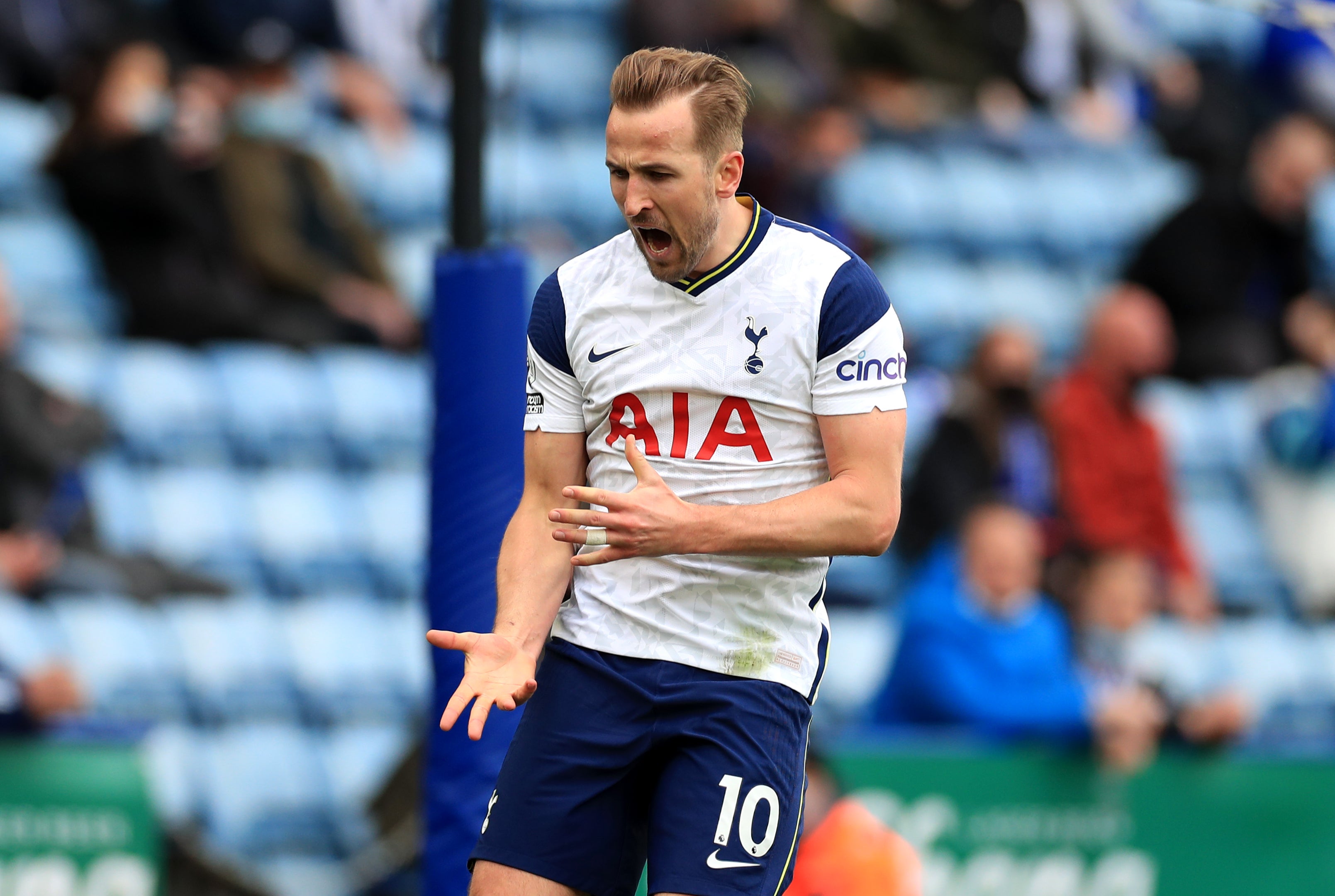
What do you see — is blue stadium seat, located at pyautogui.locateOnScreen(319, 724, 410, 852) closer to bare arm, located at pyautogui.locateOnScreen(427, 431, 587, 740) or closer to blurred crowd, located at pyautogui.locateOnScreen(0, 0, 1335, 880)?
blurred crowd, located at pyautogui.locateOnScreen(0, 0, 1335, 880)

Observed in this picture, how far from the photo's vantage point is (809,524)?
324 cm

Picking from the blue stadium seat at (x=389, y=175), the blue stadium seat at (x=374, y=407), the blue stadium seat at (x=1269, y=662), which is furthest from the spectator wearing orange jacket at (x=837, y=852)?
the blue stadium seat at (x=389, y=175)

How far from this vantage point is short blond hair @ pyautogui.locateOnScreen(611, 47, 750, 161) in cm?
326

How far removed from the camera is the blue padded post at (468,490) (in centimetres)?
474

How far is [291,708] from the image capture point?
7.25 meters

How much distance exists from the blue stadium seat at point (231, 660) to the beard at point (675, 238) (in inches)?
168

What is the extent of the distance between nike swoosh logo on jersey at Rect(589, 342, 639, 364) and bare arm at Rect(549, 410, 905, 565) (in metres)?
0.31

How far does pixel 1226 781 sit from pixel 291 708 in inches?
150

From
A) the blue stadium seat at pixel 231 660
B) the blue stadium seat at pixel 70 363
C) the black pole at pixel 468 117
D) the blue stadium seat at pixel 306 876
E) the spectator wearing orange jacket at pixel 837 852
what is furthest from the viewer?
the blue stadium seat at pixel 70 363

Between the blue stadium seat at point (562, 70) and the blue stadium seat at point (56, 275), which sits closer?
the blue stadium seat at point (56, 275)

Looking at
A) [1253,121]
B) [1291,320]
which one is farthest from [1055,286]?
[1253,121]

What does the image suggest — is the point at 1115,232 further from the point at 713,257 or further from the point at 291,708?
the point at 713,257

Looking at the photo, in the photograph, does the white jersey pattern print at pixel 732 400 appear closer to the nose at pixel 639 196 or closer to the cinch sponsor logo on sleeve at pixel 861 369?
the cinch sponsor logo on sleeve at pixel 861 369

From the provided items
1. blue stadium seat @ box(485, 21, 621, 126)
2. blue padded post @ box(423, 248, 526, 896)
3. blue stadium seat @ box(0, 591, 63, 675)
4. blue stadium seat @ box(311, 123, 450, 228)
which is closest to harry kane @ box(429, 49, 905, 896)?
blue padded post @ box(423, 248, 526, 896)
